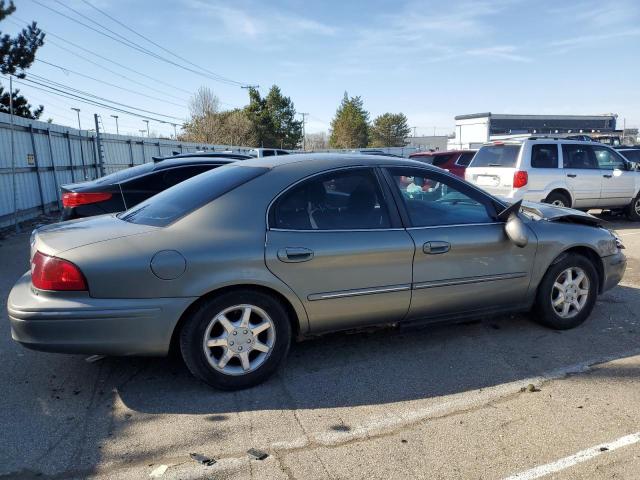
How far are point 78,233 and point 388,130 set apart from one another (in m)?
84.2

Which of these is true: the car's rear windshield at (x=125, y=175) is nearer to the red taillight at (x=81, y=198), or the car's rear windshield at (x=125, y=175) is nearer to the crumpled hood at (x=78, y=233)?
the red taillight at (x=81, y=198)

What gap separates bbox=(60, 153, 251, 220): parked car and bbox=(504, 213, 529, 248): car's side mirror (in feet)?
Result: 15.1

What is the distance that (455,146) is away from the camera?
43.4 meters

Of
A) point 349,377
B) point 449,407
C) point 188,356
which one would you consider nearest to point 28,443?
point 188,356

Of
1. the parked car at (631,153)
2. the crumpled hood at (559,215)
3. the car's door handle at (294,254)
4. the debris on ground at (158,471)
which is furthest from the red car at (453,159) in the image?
the debris on ground at (158,471)

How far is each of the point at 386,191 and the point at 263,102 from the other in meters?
66.5

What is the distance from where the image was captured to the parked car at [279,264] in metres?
3.18

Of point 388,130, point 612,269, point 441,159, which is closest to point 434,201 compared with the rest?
point 612,269

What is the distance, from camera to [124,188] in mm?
6770

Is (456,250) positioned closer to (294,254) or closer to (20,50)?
(294,254)

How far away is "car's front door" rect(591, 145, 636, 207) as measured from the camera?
10789mm

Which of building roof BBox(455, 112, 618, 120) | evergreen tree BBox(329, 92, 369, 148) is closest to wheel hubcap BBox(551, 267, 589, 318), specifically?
building roof BBox(455, 112, 618, 120)

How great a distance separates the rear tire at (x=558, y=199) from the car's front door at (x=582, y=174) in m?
0.15

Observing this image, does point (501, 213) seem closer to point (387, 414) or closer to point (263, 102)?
point (387, 414)
